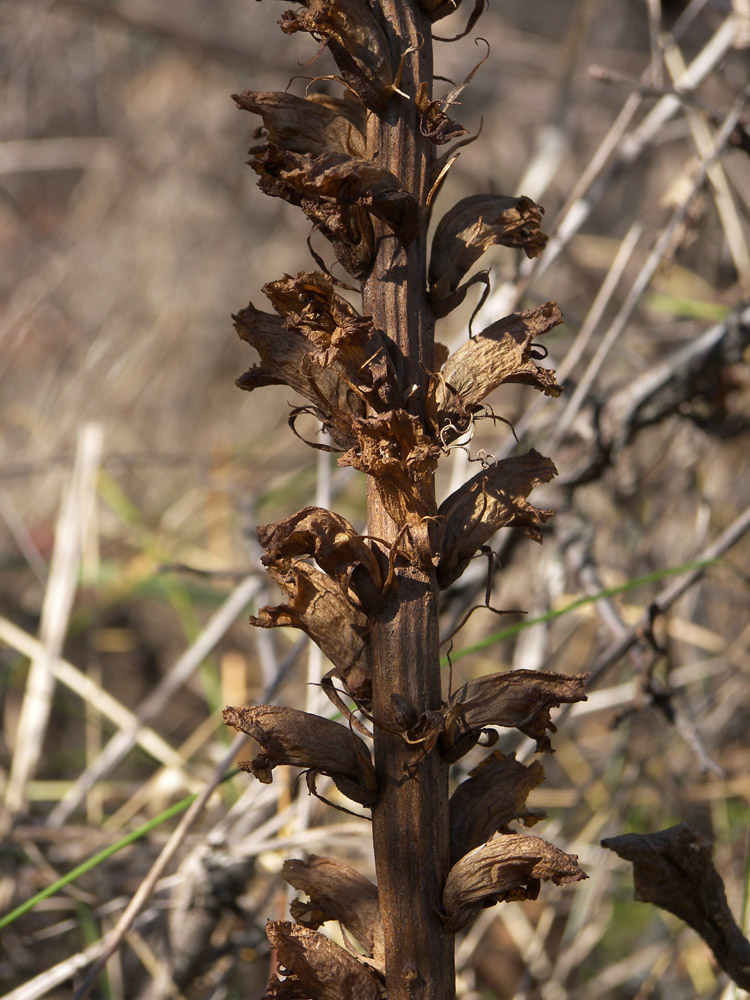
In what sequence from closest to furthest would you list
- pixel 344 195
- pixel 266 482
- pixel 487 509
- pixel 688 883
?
pixel 344 195 → pixel 487 509 → pixel 688 883 → pixel 266 482

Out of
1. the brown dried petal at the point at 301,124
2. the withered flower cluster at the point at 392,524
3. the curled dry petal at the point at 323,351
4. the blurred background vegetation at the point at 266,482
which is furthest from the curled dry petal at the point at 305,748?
the brown dried petal at the point at 301,124

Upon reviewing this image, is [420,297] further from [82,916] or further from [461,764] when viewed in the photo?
[82,916]

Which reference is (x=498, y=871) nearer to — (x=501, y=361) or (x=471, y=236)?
(x=501, y=361)

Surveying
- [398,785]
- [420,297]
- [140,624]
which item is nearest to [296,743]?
[398,785]

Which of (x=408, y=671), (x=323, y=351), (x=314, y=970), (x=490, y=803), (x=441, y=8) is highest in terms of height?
(x=441, y=8)

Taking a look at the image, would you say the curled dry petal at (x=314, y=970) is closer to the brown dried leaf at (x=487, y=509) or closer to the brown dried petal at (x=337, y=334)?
the brown dried leaf at (x=487, y=509)

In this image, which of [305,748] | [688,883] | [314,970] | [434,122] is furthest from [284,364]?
[688,883]
